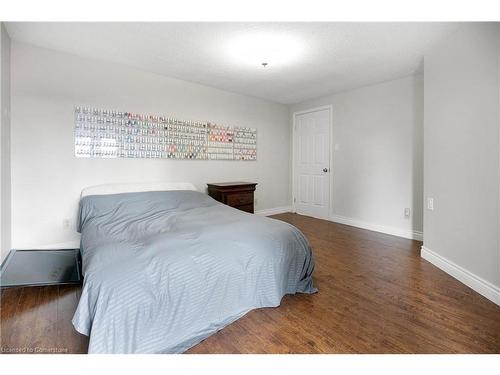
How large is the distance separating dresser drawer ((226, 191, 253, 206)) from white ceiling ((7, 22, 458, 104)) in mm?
1625

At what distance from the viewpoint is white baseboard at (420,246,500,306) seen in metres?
1.78

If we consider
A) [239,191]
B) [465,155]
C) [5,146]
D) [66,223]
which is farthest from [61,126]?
[465,155]

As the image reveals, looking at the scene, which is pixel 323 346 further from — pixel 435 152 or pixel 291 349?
pixel 435 152

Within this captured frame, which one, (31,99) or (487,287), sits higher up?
(31,99)

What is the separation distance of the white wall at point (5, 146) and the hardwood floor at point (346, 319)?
2.30 ft

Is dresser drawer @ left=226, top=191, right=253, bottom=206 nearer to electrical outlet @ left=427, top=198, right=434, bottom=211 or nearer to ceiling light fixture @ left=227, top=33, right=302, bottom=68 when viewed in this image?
ceiling light fixture @ left=227, top=33, right=302, bottom=68

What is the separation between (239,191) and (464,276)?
2.60 metres

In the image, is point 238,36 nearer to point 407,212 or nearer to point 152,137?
point 152,137

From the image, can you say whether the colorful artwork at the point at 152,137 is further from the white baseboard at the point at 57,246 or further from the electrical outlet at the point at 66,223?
the white baseboard at the point at 57,246

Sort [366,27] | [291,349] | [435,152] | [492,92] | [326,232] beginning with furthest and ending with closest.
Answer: [326,232]
[435,152]
[366,27]
[492,92]
[291,349]

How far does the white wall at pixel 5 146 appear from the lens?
2.15 metres
